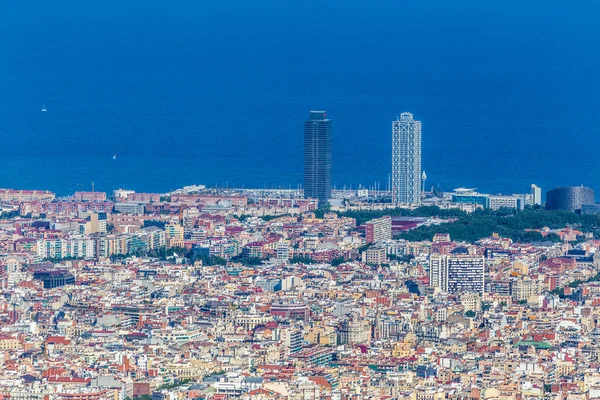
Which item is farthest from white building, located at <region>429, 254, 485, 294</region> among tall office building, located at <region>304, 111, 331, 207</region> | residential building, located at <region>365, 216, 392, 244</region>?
tall office building, located at <region>304, 111, 331, 207</region>

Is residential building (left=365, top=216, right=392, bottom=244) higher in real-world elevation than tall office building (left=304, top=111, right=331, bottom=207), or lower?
lower

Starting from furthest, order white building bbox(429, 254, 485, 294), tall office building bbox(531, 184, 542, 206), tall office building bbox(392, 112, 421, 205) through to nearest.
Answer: tall office building bbox(392, 112, 421, 205) < tall office building bbox(531, 184, 542, 206) < white building bbox(429, 254, 485, 294)

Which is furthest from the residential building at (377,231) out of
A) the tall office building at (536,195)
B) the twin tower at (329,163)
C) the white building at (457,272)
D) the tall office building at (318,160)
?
the tall office building at (536,195)

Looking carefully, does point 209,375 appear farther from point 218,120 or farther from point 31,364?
point 218,120

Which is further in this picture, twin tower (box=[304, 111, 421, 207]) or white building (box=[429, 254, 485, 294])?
twin tower (box=[304, 111, 421, 207])

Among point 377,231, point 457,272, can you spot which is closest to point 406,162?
point 377,231

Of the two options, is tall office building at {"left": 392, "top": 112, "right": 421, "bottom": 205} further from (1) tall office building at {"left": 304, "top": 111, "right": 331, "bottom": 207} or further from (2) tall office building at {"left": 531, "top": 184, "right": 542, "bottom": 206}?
(2) tall office building at {"left": 531, "top": 184, "right": 542, "bottom": 206}

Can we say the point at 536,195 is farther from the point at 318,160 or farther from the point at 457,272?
the point at 457,272

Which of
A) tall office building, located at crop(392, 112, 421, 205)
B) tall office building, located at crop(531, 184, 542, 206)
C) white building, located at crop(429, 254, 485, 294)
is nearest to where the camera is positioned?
white building, located at crop(429, 254, 485, 294)
